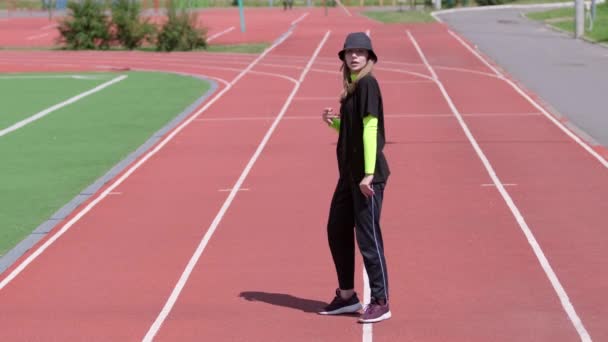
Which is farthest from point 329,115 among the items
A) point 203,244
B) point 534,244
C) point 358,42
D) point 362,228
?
point 534,244

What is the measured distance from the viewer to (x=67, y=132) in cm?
2050

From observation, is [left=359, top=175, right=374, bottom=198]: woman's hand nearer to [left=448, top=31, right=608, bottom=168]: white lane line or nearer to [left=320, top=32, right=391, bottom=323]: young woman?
[left=320, top=32, right=391, bottom=323]: young woman

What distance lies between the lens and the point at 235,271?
34.7ft

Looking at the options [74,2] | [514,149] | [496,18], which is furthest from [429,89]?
[496,18]

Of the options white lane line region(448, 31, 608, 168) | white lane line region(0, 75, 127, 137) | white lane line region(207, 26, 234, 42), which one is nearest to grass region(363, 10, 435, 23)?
white lane line region(207, 26, 234, 42)

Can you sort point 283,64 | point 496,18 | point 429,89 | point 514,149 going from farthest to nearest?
point 496,18 < point 283,64 < point 429,89 < point 514,149

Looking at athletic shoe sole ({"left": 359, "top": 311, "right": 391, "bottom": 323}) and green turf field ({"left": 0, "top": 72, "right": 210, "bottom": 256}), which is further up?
athletic shoe sole ({"left": 359, "top": 311, "right": 391, "bottom": 323})

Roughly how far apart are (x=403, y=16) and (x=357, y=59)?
56562 mm

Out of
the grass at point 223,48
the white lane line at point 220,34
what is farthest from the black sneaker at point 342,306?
the white lane line at point 220,34

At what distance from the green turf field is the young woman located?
3960 mm

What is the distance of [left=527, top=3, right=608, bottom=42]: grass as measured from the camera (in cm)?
4446

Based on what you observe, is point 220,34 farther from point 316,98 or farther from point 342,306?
point 342,306

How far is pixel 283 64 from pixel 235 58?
2896mm

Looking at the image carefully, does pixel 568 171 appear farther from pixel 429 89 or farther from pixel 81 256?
pixel 429 89
